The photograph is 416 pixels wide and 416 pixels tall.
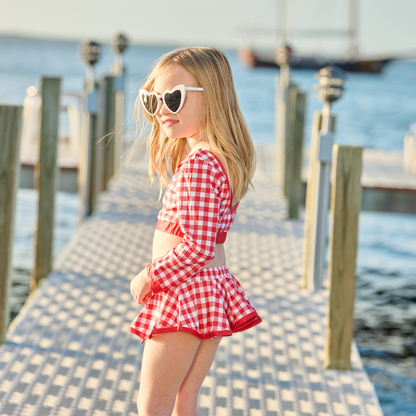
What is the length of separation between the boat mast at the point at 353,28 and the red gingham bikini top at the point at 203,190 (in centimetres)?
6240

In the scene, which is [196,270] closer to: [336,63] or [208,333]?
[208,333]

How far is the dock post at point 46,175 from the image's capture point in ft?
12.5

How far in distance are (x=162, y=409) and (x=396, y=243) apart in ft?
25.4

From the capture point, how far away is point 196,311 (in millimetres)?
1617

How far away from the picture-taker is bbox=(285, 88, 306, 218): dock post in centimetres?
532

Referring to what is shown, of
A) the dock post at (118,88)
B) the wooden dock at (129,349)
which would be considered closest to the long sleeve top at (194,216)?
the wooden dock at (129,349)

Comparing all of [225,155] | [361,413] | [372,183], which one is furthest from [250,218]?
[225,155]

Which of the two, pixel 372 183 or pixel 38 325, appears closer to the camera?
pixel 38 325

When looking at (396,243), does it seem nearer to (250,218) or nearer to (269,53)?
(250,218)

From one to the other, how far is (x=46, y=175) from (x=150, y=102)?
7.87 feet

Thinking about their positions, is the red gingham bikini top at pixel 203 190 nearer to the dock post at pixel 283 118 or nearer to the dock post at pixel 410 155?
the dock post at pixel 283 118

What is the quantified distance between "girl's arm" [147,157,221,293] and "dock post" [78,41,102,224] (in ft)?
12.1

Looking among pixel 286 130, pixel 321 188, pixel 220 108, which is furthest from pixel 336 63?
pixel 220 108

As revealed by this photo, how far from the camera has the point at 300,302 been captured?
3.60m
